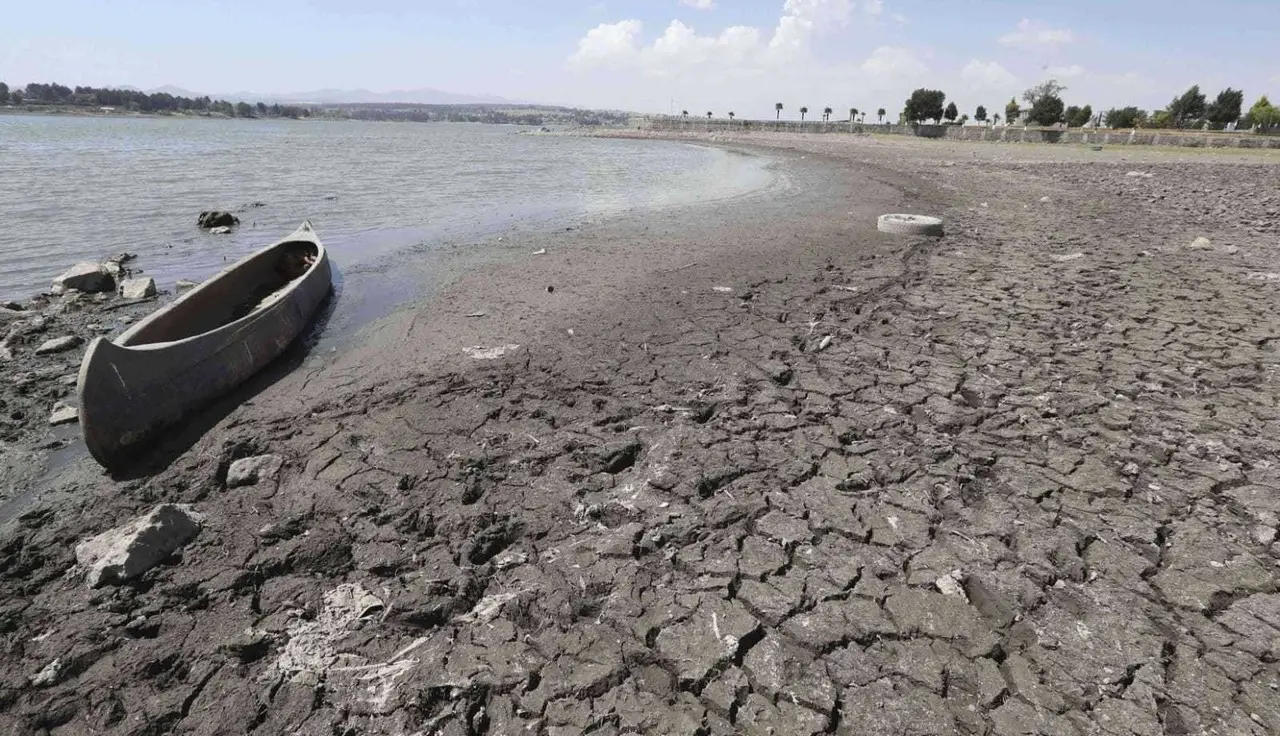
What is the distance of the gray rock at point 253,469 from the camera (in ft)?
15.3

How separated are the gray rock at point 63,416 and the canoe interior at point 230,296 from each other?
79 cm

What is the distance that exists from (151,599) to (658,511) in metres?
3.10

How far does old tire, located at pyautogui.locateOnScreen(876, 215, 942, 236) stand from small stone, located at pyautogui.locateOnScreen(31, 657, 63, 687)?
14090mm

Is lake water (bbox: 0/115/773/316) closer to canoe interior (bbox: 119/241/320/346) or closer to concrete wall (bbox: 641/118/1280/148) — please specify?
canoe interior (bbox: 119/241/320/346)

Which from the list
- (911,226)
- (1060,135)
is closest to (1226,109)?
(1060,135)

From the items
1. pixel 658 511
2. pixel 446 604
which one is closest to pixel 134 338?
pixel 446 604

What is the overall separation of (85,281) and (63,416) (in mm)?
5567

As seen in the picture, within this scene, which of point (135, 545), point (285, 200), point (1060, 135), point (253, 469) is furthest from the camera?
point (1060, 135)

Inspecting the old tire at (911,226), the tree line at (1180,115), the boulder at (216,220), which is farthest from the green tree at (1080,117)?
the boulder at (216,220)

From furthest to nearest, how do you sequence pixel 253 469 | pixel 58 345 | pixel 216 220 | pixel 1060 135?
pixel 1060 135
pixel 216 220
pixel 58 345
pixel 253 469

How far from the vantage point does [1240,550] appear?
370 centimetres

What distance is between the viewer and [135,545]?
3738 mm

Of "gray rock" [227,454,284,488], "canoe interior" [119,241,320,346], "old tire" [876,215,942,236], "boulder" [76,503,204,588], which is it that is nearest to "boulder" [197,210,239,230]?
"canoe interior" [119,241,320,346]

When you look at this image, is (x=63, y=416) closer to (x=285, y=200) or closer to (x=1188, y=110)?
(x=285, y=200)
